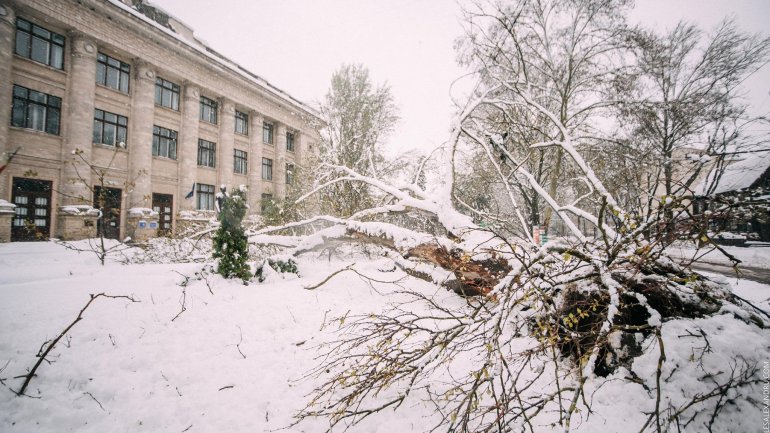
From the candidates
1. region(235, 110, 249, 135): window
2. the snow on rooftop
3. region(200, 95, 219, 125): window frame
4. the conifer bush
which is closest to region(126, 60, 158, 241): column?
the snow on rooftop

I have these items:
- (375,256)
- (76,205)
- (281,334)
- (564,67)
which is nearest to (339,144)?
(375,256)

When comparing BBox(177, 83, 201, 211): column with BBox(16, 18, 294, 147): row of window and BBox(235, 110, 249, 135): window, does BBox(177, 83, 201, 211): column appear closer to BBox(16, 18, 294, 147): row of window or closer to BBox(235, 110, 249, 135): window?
BBox(16, 18, 294, 147): row of window

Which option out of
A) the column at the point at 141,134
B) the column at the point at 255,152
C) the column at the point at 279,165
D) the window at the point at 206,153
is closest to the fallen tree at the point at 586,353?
the column at the point at 141,134

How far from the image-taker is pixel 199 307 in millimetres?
4094

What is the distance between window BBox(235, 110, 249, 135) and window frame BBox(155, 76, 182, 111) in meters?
4.05

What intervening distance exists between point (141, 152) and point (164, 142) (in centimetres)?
201

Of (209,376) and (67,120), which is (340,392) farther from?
(67,120)

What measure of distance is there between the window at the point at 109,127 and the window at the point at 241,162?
6787 millimetres

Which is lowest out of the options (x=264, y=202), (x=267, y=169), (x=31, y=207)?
(x=31, y=207)

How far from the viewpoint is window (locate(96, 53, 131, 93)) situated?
1452 centimetres

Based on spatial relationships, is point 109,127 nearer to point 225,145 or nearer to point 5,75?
point 5,75

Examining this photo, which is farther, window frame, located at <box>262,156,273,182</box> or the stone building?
window frame, located at <box>262,156,273,182</box>

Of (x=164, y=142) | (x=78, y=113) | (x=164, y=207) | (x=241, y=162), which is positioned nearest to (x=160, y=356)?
(x=78, y=113)

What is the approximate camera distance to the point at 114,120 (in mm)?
14922
